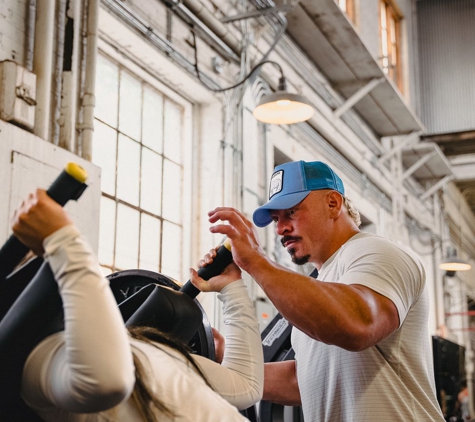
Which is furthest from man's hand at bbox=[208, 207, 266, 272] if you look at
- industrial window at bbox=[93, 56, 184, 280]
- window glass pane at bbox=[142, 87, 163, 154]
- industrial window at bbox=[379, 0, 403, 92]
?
industrial window at bbox=[379, 0, 403, 92]

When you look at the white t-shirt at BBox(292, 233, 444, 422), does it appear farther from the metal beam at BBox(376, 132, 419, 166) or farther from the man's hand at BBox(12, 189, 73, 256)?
the metal beam at BBox(376, 132, 419, 166)

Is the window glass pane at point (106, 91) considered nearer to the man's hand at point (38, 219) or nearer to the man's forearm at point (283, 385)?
the man's forearm at point (283, 385)

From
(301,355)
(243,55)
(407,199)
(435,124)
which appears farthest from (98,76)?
(435,124)

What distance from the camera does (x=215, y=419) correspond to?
1.16 meters

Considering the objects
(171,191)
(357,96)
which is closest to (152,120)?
(171,191)

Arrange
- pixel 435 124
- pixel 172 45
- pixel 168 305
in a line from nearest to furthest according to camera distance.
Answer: pixel 168 305 → pixel 172 45 → pixel 435 124

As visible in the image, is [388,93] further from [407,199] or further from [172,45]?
[172,45]

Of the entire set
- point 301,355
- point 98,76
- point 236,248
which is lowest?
point 301,355

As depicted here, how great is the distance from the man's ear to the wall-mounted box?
178 cm

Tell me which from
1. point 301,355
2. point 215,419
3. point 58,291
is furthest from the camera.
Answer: point 301,355

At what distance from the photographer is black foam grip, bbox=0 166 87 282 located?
1073 mm

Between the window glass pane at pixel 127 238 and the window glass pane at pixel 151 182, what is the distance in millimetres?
172

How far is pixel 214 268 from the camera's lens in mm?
1675

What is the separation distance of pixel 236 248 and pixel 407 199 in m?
9.77
